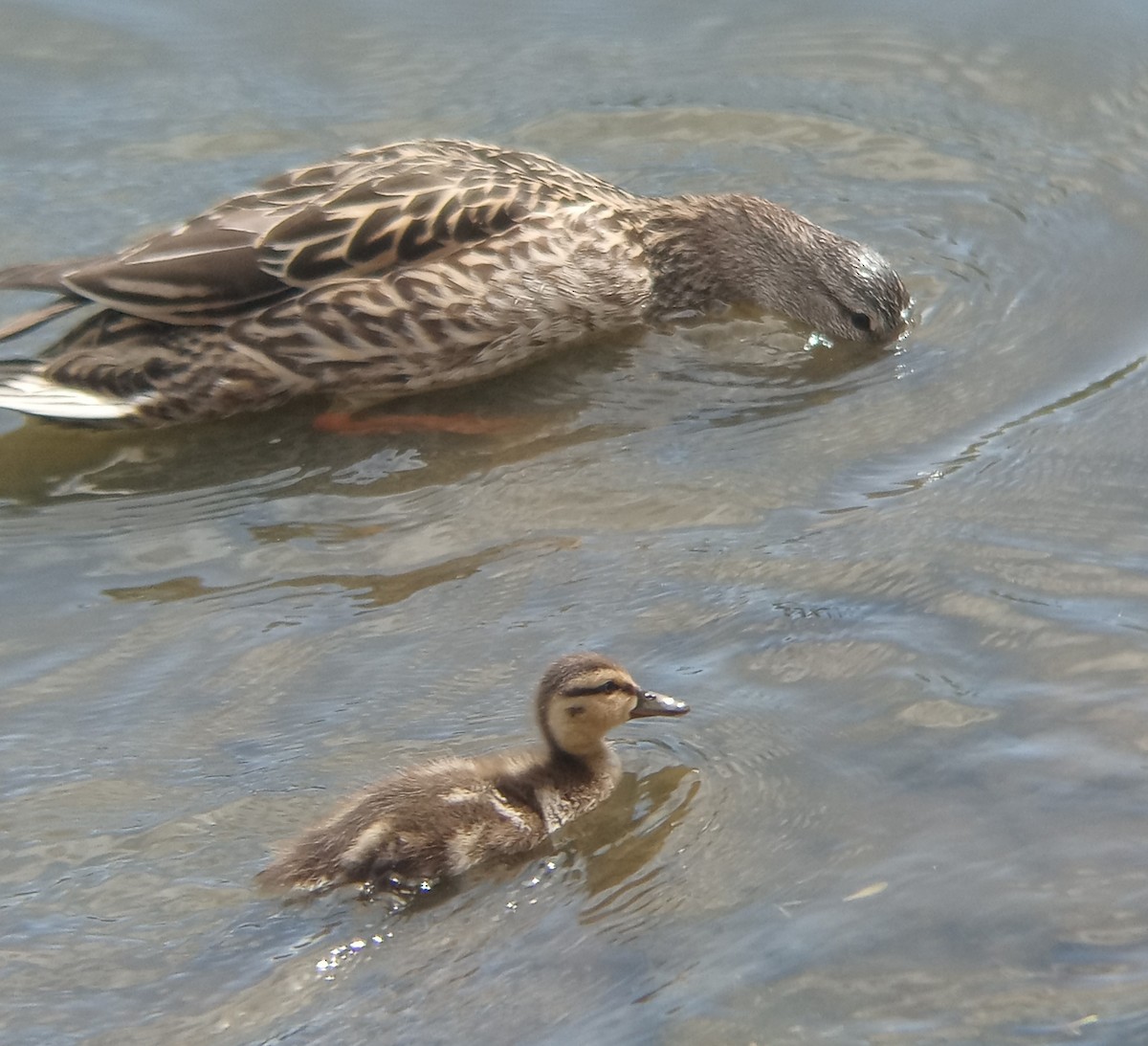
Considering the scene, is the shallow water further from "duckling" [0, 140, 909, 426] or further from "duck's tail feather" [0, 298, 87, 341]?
"duck's tail feather" [0, 298, 87, 341]

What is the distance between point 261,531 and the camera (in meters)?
6.06

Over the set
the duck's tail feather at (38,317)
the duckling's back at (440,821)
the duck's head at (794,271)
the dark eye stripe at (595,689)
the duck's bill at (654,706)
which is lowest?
the duckling's back at (440,821)

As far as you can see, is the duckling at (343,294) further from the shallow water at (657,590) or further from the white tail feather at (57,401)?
the shallow water at (657,590)

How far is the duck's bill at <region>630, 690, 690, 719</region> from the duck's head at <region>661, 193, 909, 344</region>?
2.89 m

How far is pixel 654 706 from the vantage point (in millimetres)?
4684

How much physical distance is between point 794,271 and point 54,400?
114 inches

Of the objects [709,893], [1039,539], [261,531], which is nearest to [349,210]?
[261,531]

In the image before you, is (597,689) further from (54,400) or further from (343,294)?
Answer: (54,400)

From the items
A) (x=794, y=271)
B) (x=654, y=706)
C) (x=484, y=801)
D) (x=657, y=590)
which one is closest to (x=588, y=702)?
(x=654, y=706)

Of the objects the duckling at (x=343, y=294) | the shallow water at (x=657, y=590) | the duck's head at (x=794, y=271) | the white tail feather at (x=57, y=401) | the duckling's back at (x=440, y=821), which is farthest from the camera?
the duck's head at (x=794, y=271)

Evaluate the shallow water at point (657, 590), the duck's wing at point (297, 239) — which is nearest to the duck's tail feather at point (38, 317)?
the duck's wing at point (297, 239)

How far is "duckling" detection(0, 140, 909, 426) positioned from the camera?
6633mm

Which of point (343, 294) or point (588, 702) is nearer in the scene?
point (588, 702)

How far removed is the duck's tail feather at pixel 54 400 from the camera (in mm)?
6531
